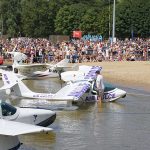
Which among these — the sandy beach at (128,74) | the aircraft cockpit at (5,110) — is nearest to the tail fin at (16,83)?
the aircraft cockpit at (5,110)

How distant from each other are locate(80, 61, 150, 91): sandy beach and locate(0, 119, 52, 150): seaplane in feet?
58.7

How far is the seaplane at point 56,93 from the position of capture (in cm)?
1991

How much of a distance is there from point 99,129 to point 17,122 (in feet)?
14.9

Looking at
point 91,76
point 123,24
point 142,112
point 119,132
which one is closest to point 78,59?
point 91,76

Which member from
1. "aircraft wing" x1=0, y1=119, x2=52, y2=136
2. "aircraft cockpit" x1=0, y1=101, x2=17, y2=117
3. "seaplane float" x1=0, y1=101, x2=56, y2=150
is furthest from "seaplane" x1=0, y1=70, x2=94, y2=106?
"aircraft wing" x1=0, y1=119, x2=52, y2=136

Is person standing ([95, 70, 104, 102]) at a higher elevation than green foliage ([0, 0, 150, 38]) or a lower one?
lower

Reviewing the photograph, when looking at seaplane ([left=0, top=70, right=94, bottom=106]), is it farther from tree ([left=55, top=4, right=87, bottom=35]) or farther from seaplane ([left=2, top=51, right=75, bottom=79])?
tree ([left=55, top=4, right=87, bottom=35])

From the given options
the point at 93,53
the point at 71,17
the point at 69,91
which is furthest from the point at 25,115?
the point at 71,17

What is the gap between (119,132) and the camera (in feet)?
51.8

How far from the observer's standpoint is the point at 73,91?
20188 millimetres

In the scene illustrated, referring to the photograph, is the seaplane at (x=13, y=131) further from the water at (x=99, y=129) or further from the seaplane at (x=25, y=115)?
the seaplane at (x=25, y=115)

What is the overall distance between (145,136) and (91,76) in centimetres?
774

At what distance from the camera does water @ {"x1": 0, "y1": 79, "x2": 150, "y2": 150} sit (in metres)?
13.9

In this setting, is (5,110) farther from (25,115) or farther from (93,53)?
(93,53)
